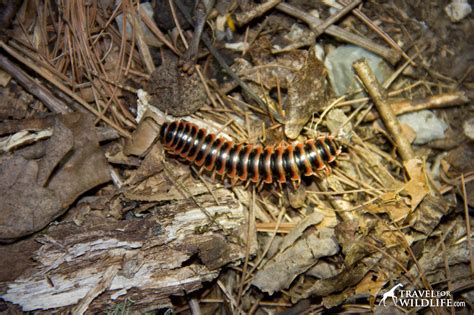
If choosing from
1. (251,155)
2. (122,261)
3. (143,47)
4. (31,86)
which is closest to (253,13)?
(143,47)

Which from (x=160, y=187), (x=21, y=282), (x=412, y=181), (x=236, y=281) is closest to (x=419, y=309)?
(x=412, y=181)

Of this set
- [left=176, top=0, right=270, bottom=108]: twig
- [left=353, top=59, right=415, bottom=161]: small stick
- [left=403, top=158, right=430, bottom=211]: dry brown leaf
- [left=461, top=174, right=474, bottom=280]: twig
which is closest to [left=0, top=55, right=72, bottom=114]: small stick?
[left=176, top=0, right=270, bottom=108]: twig

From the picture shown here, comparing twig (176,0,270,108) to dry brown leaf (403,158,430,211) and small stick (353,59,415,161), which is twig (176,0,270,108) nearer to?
small stick (353,59,415,161)

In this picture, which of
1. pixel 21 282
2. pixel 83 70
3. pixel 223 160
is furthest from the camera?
pixel 83 70

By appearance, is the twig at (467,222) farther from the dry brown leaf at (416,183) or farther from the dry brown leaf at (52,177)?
the dry brown leaf at (52,177)

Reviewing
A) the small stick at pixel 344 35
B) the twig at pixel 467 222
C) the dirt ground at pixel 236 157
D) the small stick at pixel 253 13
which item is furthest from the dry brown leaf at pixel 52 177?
the twig at pixel 467 222

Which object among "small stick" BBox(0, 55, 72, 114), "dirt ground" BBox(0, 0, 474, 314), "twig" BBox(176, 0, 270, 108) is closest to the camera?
"dirt ground" BBox(0, 0, 474, 314)

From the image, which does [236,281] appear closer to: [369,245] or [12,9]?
[369,245]
